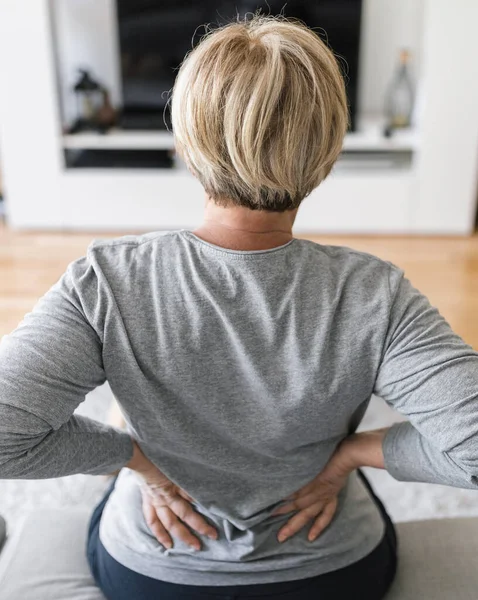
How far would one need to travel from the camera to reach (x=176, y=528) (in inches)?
38.0

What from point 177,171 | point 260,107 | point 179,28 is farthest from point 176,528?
point 179,28

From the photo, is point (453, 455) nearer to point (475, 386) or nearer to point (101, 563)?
point (475, 386)

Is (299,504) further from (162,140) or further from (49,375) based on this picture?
(162,140)

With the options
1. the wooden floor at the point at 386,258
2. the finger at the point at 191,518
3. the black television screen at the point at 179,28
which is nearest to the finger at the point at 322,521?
the finger at the point at 191,518

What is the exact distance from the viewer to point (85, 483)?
173 centimetres

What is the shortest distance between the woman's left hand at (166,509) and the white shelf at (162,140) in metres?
2.71

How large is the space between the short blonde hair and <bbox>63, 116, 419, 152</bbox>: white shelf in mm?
2740

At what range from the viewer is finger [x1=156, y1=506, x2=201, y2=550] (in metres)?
0.96

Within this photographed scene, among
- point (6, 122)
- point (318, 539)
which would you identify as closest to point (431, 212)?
point (6, 122)

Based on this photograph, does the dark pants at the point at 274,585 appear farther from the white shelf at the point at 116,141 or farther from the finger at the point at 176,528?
the white shelf at the point at 116,141

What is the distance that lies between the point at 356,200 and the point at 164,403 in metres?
2.81

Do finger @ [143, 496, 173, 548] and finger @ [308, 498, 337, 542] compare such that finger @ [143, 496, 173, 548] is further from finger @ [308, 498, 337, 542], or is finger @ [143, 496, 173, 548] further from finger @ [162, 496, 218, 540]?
finger @ [308, 498, 337, 542]

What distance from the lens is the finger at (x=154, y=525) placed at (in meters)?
0.97

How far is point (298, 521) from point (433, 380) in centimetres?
32
